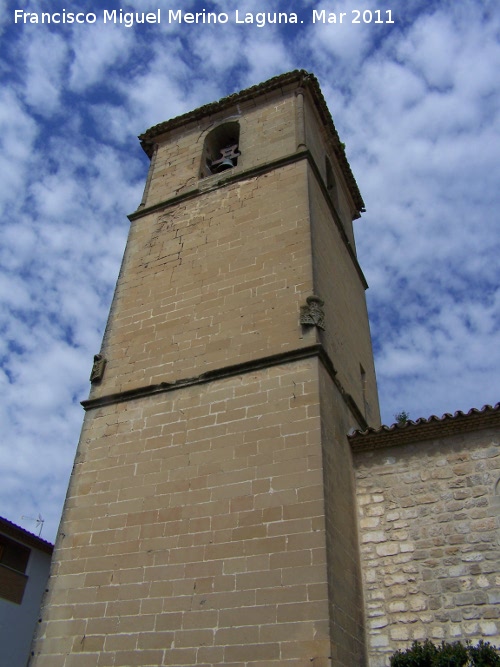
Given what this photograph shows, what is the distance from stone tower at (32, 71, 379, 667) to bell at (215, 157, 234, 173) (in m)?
0.23

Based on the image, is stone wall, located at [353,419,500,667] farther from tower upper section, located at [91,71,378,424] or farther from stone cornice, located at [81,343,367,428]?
tower upper section, located at [91,71,378,424]

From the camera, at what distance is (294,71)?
11219mm

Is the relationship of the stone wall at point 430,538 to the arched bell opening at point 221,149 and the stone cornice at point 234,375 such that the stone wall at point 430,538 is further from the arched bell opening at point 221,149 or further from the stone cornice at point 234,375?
the arched bell opening at point 221,149

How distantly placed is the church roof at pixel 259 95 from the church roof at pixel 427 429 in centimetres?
721

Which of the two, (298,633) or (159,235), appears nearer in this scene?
(298,633)

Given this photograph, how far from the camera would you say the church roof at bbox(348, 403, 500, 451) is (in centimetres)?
656

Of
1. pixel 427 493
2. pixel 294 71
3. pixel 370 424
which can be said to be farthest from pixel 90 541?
pixel 294 71

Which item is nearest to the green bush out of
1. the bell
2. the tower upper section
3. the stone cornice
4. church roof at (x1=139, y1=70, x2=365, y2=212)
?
the stone cornice

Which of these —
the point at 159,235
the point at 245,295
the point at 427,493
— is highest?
the point at 159,235

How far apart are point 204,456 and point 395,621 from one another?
8.47 feet

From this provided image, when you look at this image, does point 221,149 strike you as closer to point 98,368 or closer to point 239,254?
point 239,254

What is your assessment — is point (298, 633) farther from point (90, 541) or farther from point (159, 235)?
point (159, 235)

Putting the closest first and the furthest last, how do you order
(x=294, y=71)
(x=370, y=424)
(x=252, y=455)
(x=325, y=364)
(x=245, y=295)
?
(x=252, y=455) < (x=325, y=364) < (x=245, y=295) < (x=370, y=424) < (x=294, y=71)

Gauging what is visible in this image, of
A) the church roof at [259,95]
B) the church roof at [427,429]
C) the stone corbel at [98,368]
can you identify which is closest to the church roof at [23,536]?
the stone corbel at [98,368]
